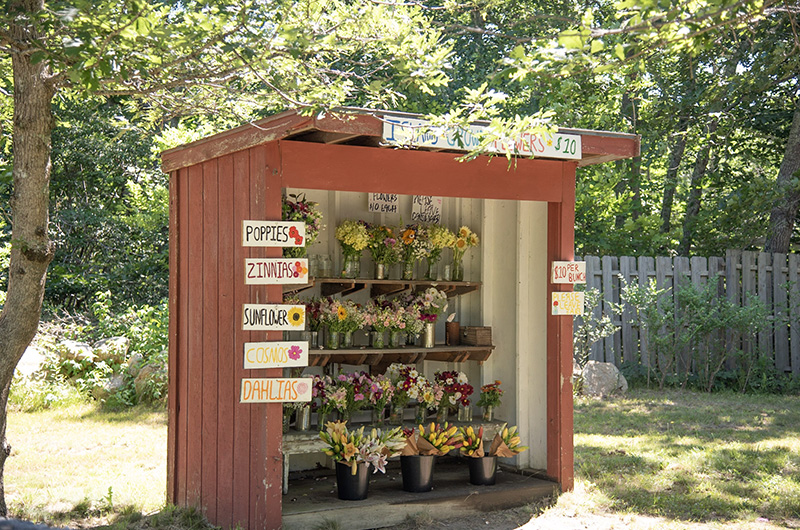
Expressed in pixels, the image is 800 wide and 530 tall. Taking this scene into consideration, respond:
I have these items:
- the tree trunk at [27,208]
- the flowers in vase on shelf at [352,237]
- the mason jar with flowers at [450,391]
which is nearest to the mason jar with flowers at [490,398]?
the mason jar with flowers at [450,391]

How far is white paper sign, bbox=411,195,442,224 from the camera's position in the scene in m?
6.90

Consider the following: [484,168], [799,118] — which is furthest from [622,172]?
[484,168]

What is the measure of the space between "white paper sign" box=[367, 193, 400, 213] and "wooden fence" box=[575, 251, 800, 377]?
5217 millimetres

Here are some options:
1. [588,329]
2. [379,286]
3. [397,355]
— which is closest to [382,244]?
[379,286]

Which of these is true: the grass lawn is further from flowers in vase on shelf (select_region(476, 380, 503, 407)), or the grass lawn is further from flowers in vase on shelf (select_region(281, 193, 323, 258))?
flowers in vase on shelf (select_region(281, 193, 323, 258))

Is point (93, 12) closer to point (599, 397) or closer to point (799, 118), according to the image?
point (599, 397)

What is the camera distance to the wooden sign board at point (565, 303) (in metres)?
6.04

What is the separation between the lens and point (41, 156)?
4988 mm

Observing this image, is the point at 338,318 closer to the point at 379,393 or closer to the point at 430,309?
the point at 379,393

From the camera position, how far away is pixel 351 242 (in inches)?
247

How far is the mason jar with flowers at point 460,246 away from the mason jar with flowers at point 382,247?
513 mm

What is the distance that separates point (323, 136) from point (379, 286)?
179cm

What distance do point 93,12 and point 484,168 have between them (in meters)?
2.81

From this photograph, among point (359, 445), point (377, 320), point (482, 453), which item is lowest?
point (482, 453)
